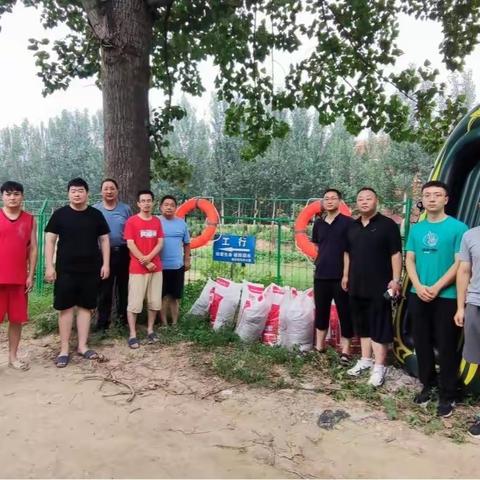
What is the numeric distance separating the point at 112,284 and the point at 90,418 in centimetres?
195

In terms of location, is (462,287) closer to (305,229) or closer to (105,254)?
(105,254)

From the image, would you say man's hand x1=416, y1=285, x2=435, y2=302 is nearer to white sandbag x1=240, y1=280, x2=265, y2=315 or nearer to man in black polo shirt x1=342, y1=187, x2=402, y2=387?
man in black polo shirt x1=342, y1=187, x2=402, y2=387

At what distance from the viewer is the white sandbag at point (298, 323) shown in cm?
441

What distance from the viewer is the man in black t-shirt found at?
13.4ft

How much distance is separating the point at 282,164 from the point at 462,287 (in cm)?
3415

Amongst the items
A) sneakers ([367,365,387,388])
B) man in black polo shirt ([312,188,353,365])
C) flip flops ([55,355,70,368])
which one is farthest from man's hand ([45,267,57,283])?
sneakers ([367,365,387,388])

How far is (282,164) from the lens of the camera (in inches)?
1441

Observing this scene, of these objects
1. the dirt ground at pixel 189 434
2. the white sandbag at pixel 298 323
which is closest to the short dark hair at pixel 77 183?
the dirt ground at pixel 189 434

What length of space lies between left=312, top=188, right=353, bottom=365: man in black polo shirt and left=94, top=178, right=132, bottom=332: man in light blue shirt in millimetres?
1976

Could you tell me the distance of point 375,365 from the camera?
377 centimetres

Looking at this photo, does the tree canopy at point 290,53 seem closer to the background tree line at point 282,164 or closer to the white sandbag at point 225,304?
the white sandbag at point 225,304

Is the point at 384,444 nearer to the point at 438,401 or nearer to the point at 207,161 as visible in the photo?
the point at 438,401

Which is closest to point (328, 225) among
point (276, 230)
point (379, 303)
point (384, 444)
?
point (379, 303)

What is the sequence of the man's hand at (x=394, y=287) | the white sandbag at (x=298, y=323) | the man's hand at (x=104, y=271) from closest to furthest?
the man's hand at (x=394, y=287) < the man's hand at (x=104, y=271) < the white sandbag at (x=298, y=323)
